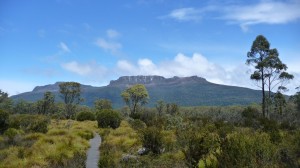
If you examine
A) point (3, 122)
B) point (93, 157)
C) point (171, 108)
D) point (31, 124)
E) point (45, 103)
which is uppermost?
point (45, 103)

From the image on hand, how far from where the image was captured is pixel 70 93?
221 ft

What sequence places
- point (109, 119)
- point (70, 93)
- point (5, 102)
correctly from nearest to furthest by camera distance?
point (109, 119), point (70, 93), point (5, 102)

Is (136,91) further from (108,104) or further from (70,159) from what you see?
(70,159)

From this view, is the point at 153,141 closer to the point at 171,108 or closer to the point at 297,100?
the point at 297,100

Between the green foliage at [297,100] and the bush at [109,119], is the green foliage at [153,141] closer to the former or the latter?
the bush at [109,119]

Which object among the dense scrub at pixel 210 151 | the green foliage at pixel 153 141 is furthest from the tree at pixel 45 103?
the green foliage at pixel 153 141

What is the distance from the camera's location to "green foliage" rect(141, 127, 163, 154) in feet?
52.1

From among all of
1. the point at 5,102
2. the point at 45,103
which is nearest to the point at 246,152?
the point at 45,103

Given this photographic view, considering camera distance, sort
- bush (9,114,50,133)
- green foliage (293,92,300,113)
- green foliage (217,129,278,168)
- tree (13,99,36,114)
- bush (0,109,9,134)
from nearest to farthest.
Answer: green foliage (217,129,278,168)
bush (9,114,50,133)
bush (0,109,9,134)
green foliage (293,92,300,113)
tree (13,99,36,114)

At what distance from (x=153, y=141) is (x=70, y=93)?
5427cm

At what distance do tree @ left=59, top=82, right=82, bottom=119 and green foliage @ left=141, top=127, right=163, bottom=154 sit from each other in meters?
52.1

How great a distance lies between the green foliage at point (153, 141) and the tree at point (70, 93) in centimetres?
5213

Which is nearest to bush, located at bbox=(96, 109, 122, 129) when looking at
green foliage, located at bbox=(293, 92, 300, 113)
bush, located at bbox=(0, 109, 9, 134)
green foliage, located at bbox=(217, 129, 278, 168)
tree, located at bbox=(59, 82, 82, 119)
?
bush, located at bbox=(0, 109, 9, 134)

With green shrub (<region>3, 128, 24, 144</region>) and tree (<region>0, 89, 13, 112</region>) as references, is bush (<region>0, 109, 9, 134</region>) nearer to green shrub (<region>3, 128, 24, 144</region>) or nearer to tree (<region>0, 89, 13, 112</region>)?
green shrub (<region>3, 128, 24, 144</region>)
